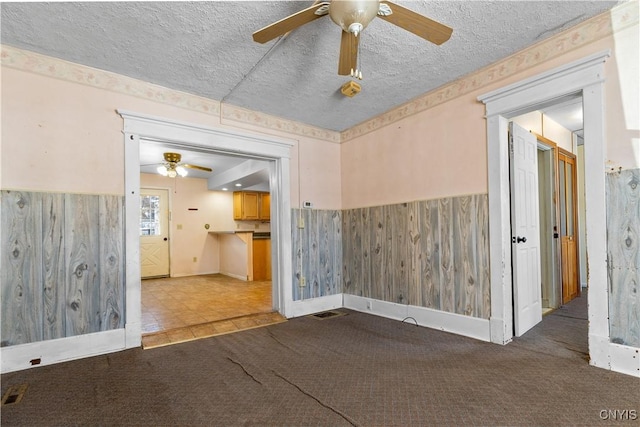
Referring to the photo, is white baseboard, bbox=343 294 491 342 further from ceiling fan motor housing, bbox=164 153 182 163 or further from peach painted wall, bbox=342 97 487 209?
ceiling fan motor housing, bbox=164 153 182 163

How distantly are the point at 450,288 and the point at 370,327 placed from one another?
0.92 metres

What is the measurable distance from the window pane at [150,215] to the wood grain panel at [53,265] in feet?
15.7

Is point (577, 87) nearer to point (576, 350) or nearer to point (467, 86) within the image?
point (467, 86)

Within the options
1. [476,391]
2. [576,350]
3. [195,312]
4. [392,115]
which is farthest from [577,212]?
[195,312]

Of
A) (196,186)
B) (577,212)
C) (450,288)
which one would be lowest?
(450,288)

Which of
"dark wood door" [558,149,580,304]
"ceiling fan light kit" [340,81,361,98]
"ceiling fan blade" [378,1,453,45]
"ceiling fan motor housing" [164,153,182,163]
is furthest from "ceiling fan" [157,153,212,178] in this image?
"dark wood door" [558,149,580,304]

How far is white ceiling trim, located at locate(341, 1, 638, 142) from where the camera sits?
83.0 inches

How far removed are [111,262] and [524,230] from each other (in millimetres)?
3865

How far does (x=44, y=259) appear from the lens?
95.9 inches

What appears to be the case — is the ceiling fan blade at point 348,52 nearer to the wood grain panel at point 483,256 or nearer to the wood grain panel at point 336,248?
the wood grain panel at point 483,256

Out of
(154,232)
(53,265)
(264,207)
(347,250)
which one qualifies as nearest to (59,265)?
(53,265)

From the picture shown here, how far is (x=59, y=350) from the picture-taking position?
2.44 meters

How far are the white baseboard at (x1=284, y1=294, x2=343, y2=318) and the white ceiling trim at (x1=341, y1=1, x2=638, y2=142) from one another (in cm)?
241

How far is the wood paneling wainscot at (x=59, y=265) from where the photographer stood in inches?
91.4
